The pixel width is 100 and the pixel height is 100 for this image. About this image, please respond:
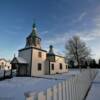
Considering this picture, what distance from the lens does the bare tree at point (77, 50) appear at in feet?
139

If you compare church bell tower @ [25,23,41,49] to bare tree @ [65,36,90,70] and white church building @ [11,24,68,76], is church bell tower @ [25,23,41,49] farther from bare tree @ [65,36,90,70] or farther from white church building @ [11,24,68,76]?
bare tree @ [65,36,90,70]

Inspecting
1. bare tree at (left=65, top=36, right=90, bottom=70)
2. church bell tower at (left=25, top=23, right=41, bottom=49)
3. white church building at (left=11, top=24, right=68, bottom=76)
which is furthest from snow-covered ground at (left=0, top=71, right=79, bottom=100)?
bare tree at (left=65, top=36, right=90, bottom=70)

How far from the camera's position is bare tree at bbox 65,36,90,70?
4250cm

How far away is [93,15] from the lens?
14.3 m

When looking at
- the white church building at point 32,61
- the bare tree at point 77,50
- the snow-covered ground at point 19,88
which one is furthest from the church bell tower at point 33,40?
the bare tree at point 77,50

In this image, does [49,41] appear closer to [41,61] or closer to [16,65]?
[41,61]

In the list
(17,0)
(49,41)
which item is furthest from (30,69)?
(49,41)

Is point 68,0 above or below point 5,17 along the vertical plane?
above

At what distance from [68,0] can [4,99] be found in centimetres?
1086

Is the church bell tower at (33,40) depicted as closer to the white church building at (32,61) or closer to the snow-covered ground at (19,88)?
the white church building at (32,61)

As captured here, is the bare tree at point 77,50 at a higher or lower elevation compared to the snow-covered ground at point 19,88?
higher

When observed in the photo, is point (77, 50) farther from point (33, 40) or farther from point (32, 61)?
point (32, 61)

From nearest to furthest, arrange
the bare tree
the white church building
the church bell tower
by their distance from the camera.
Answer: the white church building
the church bell tower
the bare tree

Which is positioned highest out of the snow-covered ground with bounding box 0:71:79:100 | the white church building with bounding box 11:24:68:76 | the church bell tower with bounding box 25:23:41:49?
the church bell tower with bounding box 25:23:41:49
